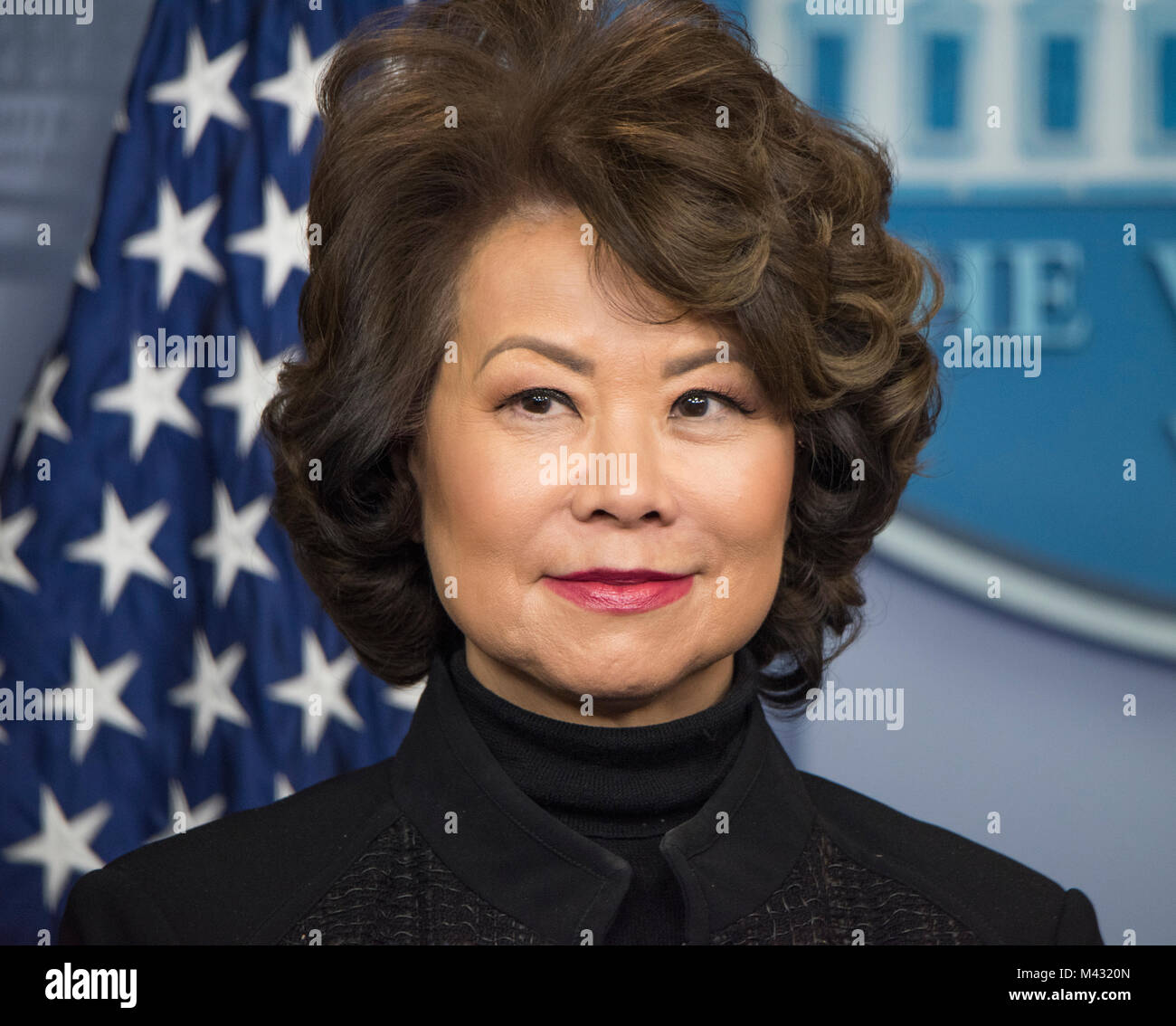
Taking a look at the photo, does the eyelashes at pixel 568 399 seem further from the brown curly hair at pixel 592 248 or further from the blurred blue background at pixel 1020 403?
the blurred blue background at pixel 1020 403

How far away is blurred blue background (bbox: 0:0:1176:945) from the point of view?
2.31 m

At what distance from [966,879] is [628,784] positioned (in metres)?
0.47

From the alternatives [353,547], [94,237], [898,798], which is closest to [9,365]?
[94,237]

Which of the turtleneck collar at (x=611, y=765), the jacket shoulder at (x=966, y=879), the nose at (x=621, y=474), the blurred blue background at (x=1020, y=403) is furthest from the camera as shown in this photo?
the blurred blue background at (x=1020, y=403)

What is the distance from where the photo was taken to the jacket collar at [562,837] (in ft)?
5.00

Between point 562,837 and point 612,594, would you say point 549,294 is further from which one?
point 562,837

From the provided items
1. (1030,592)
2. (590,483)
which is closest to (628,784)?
(590,483)

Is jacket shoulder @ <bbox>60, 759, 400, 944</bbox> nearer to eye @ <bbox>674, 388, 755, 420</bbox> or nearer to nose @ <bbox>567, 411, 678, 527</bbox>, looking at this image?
nose @ <bbox>567, 411, 678, 527</bbox>

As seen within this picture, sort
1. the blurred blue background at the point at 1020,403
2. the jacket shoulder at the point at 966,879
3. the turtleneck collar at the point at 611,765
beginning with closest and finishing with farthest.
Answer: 1. the turtleneck collar at the point at 611,765
2. the jacket shoulder at the point at 966,879
3. the blurred blue background at the point at 1020,403

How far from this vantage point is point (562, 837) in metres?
1.54

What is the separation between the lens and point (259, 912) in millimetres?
1591

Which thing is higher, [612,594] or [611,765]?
[612,594]

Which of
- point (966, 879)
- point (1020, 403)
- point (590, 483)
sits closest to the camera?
point (590, 483)

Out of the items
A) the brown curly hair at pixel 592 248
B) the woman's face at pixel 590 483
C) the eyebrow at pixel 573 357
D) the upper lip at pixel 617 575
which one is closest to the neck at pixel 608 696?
the woman's face at pixel 590 483
